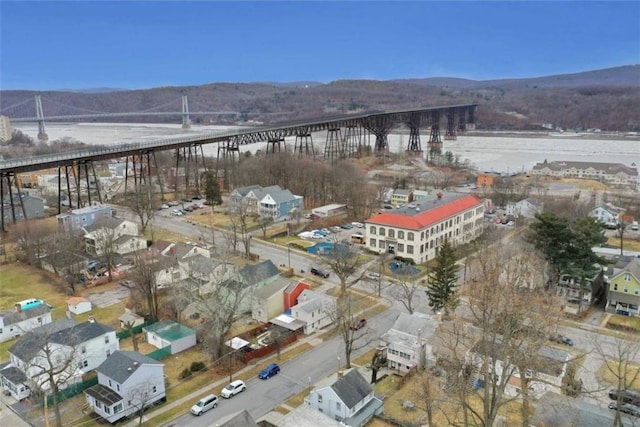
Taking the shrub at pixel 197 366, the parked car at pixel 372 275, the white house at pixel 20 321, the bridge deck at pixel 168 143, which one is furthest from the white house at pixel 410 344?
the bridge deck at pixel 168 143

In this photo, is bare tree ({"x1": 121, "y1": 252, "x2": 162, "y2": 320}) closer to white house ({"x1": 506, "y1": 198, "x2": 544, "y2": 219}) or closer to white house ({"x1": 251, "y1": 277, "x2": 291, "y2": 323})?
white house ({"x1": 251, "y1": 277, "x2": 291, "y2": 323})

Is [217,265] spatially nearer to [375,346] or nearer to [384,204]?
[375,346]

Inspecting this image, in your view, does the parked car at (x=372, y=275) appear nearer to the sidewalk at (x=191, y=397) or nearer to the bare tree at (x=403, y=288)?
the bare tree at (x=403, y=288)

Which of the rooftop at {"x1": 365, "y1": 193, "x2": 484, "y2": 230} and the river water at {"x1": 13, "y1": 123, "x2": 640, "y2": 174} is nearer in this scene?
the rooftop at {"x1": 365, "y1": 193, "x2": 484, "y2": 230}

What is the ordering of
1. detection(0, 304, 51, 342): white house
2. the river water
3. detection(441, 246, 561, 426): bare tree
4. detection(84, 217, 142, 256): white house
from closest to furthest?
1. detection(441, 246, 561, 426): bare tree
2. detection(0, 304, 51, 342): white house
3. detection(84, 217, 142, 256): white house
4. the river water

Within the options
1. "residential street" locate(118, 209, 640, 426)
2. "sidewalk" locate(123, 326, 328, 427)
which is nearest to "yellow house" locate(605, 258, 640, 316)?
"residential street" locate(118, 209, 640, 426)

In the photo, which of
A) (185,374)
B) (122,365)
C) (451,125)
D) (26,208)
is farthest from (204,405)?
(451,125)

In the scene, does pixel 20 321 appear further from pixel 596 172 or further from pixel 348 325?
pixel 596 172
